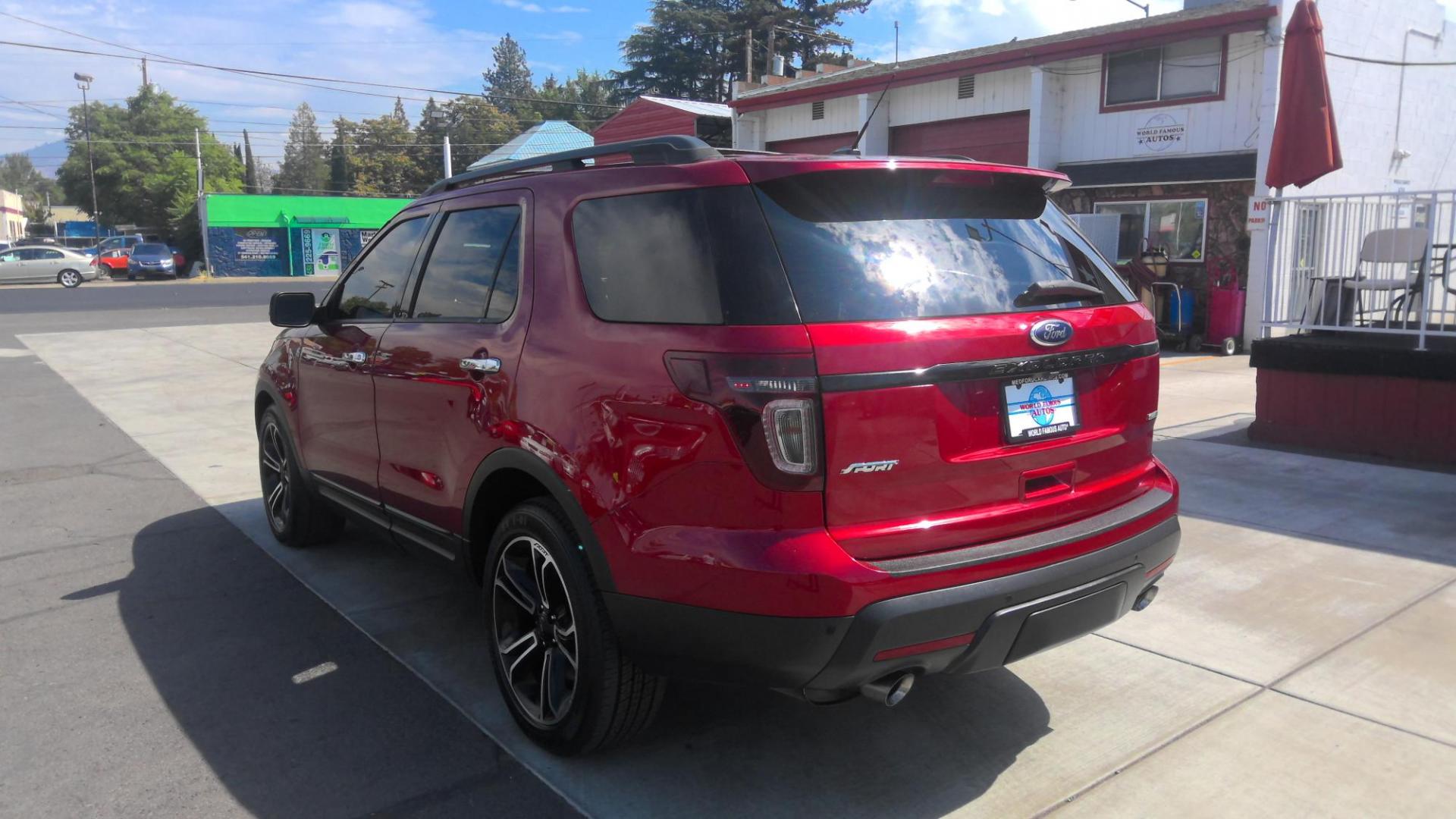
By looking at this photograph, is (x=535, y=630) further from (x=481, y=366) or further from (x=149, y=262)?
(x=149, y=262)

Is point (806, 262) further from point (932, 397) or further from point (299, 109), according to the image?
point (299, 109)

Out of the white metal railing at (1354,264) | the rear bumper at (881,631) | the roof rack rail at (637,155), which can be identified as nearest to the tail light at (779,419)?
the rear bumper at (881,631)

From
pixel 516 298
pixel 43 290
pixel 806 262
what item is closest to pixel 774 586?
pixel 806 262

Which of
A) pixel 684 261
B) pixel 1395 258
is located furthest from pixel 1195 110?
pixel 684 261

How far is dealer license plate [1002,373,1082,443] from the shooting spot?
2.94 m

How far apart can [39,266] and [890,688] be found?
44.5 metres

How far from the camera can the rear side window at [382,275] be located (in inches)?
174

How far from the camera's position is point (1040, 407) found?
119 inches

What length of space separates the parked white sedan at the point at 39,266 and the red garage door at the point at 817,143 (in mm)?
28335

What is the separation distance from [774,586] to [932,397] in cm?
66

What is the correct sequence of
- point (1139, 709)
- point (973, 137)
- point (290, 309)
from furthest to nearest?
point (973, 137)
point (290, 309)
point (1139, 709)

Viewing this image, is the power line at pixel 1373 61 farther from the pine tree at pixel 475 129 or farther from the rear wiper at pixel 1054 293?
the pine tree at pixel 475 129

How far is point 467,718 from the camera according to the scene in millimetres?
3680

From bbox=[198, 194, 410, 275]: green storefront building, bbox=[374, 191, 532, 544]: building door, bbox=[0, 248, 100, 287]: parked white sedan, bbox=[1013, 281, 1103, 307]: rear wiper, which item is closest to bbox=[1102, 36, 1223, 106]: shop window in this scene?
bbox=[1013, 281, 1103, 307]: rear wiper
